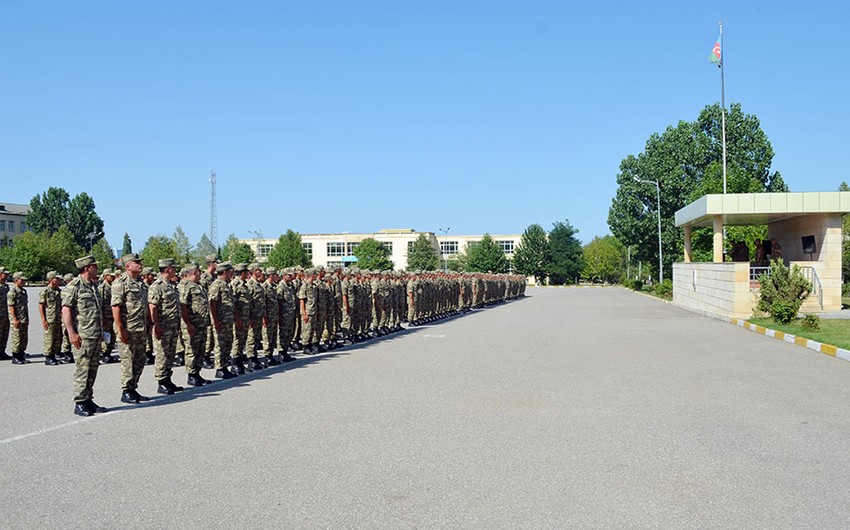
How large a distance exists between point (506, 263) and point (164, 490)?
110 meters

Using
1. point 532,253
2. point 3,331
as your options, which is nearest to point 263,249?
point 532,253

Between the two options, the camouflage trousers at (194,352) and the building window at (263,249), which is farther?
the building window at (263,249)

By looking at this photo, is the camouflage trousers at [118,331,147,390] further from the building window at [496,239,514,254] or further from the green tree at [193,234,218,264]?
the building window at [496,239,514,254]

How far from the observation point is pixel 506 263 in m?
114

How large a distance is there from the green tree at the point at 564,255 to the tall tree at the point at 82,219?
2621 inches

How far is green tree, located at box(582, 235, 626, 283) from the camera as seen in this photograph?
118 m

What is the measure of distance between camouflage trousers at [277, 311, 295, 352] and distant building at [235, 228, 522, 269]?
360ft

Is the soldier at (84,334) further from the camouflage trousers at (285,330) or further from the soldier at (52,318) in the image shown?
the soldier at (52,318)

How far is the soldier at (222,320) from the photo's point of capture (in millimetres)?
11523

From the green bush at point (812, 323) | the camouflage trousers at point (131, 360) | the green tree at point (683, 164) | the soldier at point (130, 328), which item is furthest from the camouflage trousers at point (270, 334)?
the green tree at point (683, 164)

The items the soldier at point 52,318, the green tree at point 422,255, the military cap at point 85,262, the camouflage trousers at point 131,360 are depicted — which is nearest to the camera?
the military cap at point 85,262

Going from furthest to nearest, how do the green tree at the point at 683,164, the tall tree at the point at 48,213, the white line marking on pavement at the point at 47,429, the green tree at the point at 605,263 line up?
the green tree at the point at 605,263, the tall tree at the point at 48,213, the green tree at the point at 683,164, the white line marking on pavement at the point at 47,429

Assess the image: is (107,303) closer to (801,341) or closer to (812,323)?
(801,341)

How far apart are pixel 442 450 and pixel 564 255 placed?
109253 millimetres
